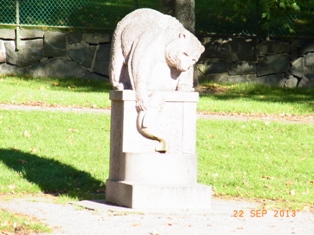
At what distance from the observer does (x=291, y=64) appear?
21828 millimetres

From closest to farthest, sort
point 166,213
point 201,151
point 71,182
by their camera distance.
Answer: point 166,213 → point 71,182 → point 201,151

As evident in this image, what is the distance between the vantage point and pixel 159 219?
8.66 meters

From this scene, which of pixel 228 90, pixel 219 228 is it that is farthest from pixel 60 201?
pixel 228 90

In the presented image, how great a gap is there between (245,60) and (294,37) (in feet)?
4.42

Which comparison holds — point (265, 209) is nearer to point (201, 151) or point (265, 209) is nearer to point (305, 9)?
point (201, 151)

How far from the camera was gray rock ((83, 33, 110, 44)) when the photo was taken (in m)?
21.0

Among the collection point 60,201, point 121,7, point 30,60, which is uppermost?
→ point 121,7

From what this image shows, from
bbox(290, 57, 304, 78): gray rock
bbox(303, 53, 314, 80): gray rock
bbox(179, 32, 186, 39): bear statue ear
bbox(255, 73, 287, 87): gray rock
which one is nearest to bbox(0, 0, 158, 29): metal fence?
bbox(255, 73, 287, 87): gray rock

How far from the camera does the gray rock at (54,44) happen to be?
2080 cm

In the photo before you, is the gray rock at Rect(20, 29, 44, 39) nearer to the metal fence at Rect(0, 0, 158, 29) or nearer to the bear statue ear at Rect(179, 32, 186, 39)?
the metal fence at Rect(0, 0, 158, 29)

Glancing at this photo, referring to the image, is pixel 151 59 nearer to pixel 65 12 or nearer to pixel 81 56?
pixel 81 56

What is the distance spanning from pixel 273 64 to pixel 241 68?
2.64 feet

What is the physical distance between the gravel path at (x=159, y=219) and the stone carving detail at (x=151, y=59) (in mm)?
909

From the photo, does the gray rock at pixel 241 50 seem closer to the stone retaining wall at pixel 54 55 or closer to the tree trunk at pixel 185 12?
the tree trunk at pixel 185 12
